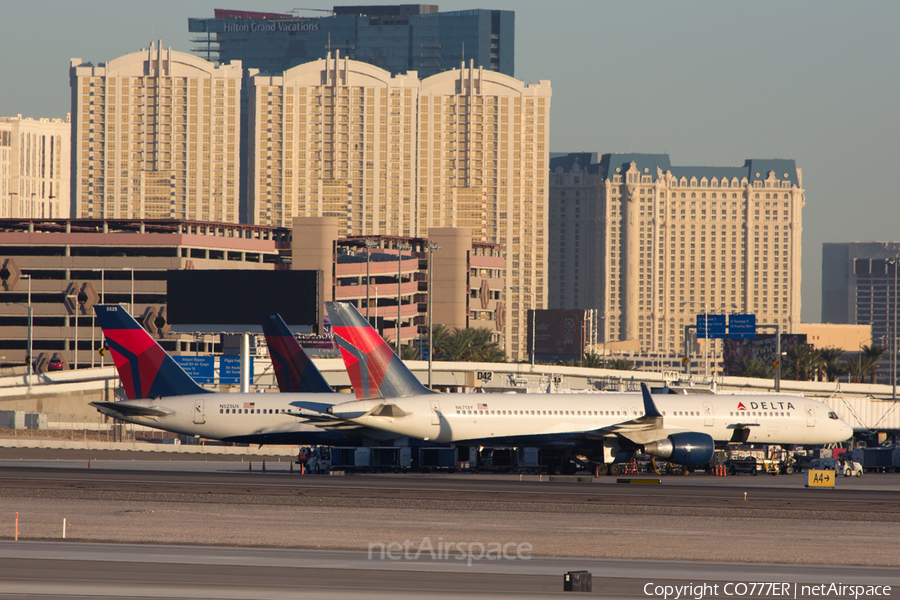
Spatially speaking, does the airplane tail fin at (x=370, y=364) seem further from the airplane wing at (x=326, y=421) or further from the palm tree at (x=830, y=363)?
the palm tree at (x=830, y=363)

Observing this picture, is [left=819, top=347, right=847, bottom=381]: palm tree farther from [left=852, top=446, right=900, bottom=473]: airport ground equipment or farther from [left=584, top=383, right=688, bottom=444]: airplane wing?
[left=584, top=383, right=688, bottom=444]: airplane wing

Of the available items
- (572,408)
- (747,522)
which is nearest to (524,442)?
(572,408)

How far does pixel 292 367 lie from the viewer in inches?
2827

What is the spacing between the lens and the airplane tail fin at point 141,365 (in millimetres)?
61875

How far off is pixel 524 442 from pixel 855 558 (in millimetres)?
29608

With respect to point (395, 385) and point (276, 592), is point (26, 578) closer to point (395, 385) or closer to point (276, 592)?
point (276, 592)

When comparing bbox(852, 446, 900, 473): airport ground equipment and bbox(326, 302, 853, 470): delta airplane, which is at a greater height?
bbox(326, 302, 853, 470): delta airplane

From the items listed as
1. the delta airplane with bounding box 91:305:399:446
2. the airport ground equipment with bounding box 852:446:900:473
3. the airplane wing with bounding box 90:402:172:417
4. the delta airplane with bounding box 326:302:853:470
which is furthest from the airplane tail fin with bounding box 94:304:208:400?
the airport ground equipment with bounding box 852:446:900:473

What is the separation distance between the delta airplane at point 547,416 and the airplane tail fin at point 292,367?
34.0ft

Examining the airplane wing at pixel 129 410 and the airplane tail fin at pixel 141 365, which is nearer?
the airplane wing at pixel 129 410

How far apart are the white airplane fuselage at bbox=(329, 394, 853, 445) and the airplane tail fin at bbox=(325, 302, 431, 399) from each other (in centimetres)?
144

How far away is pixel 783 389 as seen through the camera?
136375 millimetres

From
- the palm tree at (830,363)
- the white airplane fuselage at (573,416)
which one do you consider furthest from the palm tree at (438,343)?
the white airplane fuselage at (573,416)

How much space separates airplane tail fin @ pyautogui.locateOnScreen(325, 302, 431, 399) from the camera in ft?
200
